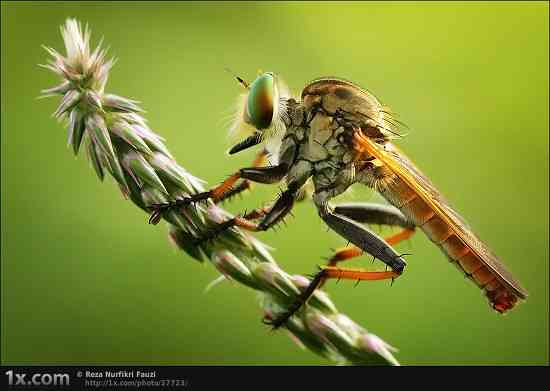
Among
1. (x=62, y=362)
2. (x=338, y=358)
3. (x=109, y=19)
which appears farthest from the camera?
(x=109, y=19)

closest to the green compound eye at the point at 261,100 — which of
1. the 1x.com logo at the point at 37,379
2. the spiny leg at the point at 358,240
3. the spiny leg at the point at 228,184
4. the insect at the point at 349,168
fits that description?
the insect at the point at 349,168

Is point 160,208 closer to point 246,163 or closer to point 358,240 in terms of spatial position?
point 358,240

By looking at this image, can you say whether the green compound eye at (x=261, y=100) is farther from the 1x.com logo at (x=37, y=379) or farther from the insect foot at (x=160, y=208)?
the 1x.com logo at (x=37, y=379)

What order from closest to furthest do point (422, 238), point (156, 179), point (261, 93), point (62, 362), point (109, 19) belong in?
point (156, 179)
point (261, 93)
point (62, 362)
point (422, 238)
point (109, 19)

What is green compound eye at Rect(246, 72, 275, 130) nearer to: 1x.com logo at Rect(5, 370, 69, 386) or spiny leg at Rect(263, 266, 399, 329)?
spiny leg at Rect(263, 266, 399, 329)

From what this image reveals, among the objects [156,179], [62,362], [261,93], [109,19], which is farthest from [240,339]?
[109,19]

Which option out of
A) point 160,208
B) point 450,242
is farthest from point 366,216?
point 160,208

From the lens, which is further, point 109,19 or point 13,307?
point 109,19

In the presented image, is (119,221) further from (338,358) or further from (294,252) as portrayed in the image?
(338,358)
